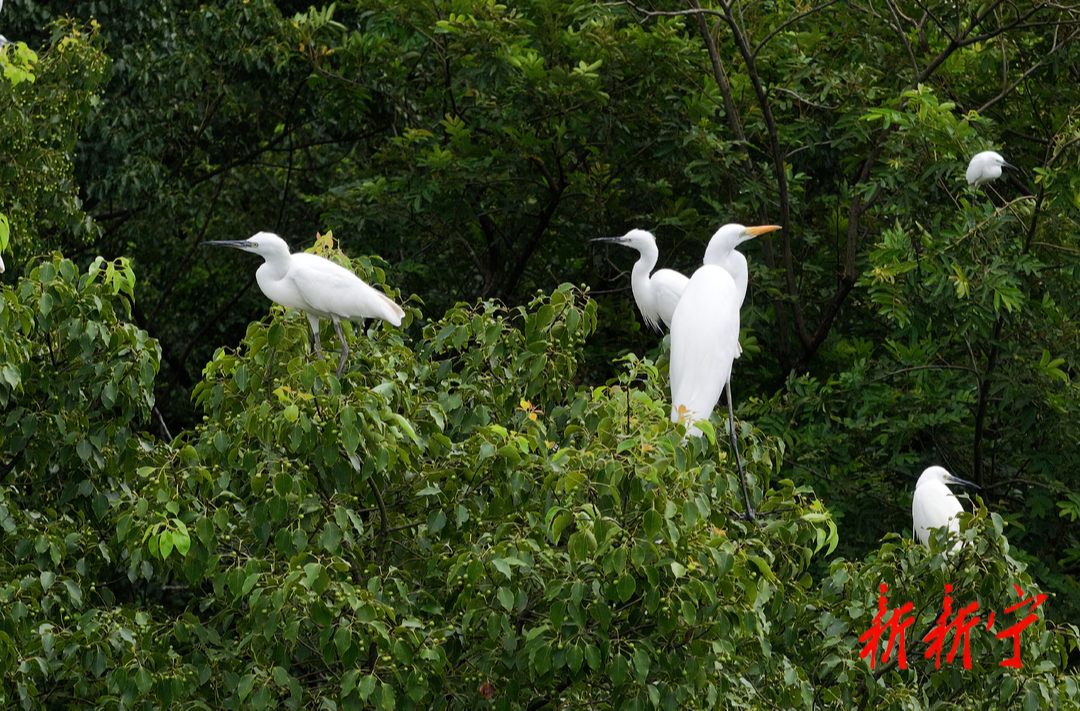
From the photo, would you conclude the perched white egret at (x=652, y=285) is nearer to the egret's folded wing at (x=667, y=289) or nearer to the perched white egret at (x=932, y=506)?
the egret's folded wing at (x=667, y=289)

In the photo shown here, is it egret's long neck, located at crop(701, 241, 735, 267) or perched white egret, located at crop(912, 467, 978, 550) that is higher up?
egret's long neck, located at crop(701, 241, 735, 267)

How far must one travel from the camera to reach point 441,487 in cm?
420

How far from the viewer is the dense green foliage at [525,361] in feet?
12.2

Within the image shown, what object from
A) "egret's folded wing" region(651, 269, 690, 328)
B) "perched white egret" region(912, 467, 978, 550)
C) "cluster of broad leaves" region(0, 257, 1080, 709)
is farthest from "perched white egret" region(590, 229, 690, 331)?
"perched white egret" region(912, 467, 978, 550)

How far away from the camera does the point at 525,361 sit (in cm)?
460

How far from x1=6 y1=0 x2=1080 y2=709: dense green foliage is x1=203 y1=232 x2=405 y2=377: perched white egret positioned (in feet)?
0.37

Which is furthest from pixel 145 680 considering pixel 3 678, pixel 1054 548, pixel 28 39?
pixel 28 39

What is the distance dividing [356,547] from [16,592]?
A: 3.43ft

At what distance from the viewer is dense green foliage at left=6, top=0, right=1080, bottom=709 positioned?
12.2 feet

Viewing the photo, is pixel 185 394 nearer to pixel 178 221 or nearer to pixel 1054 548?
pixel 178 221

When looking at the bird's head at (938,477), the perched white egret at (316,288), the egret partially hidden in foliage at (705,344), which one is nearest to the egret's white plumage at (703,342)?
the egret partially hidden in foliage at (705,344)

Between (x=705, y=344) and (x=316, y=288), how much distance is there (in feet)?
4.49

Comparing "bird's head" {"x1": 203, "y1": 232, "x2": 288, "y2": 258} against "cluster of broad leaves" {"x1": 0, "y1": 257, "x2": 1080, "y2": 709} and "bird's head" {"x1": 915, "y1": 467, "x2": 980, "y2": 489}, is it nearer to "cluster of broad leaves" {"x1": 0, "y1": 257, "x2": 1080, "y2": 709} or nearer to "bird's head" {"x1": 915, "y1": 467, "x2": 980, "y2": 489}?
"cluster of broad leaves" {"x1": 0, "y1": 257, "x2": 1080, "y2": 709}

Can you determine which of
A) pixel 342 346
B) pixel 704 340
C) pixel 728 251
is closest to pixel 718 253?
pixel 728 251
